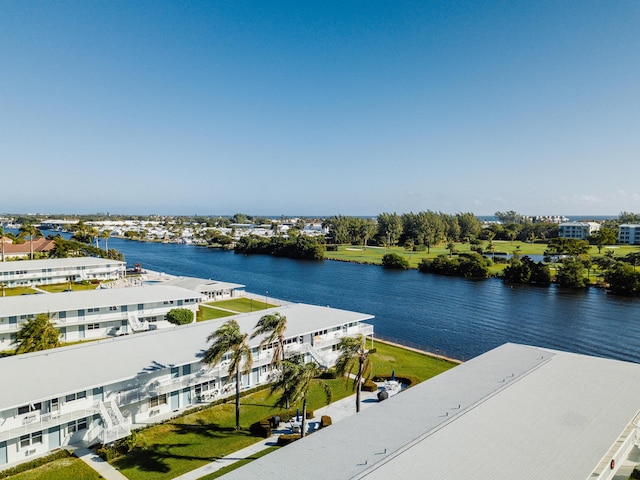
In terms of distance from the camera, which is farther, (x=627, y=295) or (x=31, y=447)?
(x=627, y=295)

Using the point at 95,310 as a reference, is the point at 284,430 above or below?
below

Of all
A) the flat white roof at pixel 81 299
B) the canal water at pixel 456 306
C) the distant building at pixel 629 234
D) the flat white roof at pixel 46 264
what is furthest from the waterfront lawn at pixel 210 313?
the distant building at pixel 629 234

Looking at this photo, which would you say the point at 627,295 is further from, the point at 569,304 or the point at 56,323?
the point at 56,323

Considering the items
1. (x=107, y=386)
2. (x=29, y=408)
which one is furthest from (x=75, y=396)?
(x=29, y=408)

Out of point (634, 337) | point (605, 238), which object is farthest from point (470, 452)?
point (605, 238)

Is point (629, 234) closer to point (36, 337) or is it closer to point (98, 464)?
point (36, 337)

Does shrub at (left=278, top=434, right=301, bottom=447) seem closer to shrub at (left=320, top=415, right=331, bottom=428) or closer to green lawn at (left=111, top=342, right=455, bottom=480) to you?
green lawn at (left=111, top=342, right=455, bottom=480)
